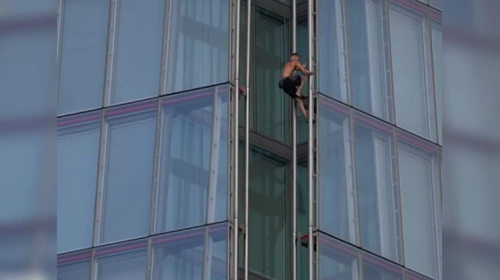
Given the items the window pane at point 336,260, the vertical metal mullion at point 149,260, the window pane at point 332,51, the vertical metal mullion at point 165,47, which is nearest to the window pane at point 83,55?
the vertical metal mullion at point 165,47

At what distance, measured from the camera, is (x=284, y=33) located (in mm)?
30672

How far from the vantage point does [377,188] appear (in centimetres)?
2844

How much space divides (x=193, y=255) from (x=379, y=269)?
→ 11.7 feet

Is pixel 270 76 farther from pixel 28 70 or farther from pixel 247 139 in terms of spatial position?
pixel 28 70

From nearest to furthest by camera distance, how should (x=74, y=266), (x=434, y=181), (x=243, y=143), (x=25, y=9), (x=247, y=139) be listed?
(x=25, y=9)
(x=74, y=266)
(x=247, y=139)
(x=243, y=143)
(x=434, y=181)

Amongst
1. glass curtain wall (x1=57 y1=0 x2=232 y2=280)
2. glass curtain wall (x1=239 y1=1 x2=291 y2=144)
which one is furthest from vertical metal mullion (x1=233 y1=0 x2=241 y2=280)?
glass curtain wall (x1=239 y1=1 x2=291 y2=144)

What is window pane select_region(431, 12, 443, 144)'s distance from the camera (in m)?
30.0

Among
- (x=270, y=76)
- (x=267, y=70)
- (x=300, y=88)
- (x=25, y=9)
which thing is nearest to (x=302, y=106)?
(x=300, y=88)

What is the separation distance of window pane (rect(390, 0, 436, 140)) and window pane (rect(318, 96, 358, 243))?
1.55 metres

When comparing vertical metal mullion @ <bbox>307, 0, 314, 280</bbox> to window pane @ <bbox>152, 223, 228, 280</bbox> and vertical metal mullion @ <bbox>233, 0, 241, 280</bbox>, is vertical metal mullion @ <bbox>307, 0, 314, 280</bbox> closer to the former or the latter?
vertical metal mullion @ <bbox>233, 0, 241, 280</bbox>

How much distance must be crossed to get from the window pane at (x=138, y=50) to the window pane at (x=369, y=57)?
12.7 feet

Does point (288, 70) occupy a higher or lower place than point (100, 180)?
higher

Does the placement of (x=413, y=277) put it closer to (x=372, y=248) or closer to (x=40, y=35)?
(x=372, y=248)

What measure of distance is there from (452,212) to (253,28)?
52.9 ft
